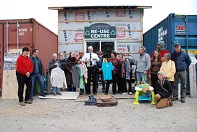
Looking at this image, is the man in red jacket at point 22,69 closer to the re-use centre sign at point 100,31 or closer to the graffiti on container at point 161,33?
the graffiti on container at point 161,33

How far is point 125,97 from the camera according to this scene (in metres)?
8.44

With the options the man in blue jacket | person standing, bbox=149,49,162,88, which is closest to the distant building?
person standing, bbox=149,49,162,88

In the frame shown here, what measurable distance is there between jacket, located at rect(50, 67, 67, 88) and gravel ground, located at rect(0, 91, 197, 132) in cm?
117

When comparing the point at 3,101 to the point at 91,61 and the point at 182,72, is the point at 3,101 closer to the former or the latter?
the point at 91,61

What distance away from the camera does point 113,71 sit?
8945mm

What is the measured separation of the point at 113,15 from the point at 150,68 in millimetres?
5859

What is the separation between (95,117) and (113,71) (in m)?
3.24

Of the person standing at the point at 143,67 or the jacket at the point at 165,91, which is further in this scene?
the person standing at the point at 143,67

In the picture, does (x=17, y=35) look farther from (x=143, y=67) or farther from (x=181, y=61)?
(x=181, y=61)

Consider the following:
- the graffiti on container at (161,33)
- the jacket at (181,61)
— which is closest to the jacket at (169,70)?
the jacket at (181,61)

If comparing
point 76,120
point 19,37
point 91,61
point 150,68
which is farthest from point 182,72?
point 19,37

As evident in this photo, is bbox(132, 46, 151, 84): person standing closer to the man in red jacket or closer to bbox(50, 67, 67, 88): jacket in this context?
bbox(50, 67, 67, 88): jacket

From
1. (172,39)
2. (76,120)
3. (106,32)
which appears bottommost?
(76,120)

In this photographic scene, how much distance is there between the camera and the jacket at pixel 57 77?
8.78 meters
